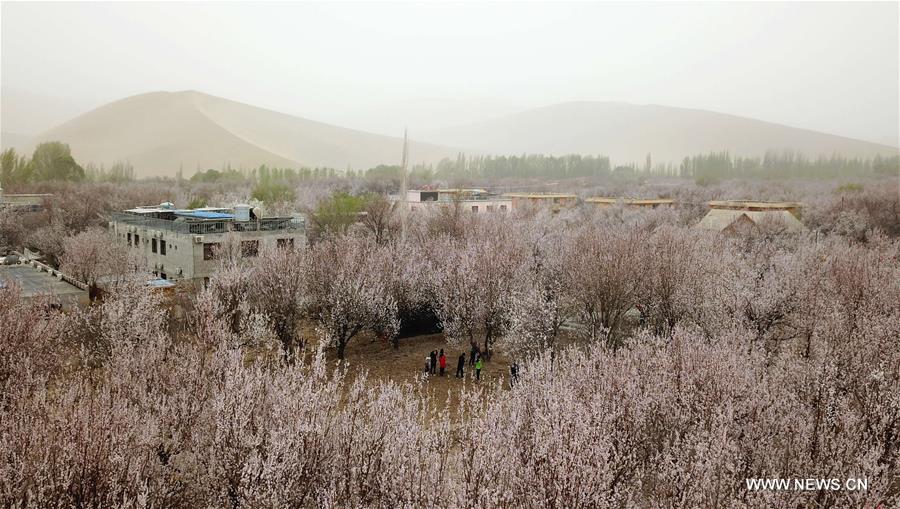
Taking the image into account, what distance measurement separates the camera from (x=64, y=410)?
10211 millimetres

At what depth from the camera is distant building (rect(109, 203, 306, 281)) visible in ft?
112

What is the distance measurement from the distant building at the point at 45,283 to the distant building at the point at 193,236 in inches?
222

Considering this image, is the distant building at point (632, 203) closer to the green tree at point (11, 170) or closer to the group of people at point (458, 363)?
the group of people at point (458, 363)

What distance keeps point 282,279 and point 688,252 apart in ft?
67.1

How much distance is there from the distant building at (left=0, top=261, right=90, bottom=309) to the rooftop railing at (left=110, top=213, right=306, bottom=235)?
6.47 metres

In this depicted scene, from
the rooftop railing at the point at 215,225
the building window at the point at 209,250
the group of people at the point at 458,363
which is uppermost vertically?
the rooftop railing at the point at 215,225

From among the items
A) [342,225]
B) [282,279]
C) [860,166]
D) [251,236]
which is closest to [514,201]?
[342,225]

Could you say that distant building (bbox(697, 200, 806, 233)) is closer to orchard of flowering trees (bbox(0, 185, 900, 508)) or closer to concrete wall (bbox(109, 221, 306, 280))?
orchard of flowering trees (bbox(0, 185, 900, 508))

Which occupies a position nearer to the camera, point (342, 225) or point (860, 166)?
point (342, 225)

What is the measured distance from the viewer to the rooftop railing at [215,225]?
34.3 meters

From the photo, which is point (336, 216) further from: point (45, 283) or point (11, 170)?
point (11, 170)

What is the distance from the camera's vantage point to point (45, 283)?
30.9 m

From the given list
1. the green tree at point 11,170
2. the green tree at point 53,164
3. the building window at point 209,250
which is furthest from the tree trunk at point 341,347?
the green tree at point 53,164

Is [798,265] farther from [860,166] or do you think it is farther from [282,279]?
[860,166]
